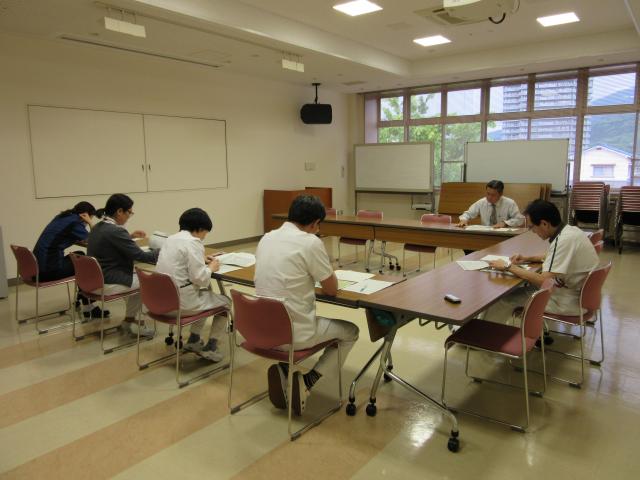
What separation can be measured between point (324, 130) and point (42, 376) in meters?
7.88

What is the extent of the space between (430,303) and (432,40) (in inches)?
237

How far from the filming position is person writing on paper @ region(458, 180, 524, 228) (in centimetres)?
525

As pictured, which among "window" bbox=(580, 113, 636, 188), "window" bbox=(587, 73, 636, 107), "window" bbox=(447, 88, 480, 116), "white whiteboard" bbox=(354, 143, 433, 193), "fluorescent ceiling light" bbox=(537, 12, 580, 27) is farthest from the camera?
"white whiteboard" bbox=(354, 143, 433, 193)

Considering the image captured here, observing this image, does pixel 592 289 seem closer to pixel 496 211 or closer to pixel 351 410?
pixel 351 410

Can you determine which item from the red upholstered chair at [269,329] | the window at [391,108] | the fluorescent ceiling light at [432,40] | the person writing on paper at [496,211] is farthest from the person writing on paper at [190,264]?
the window at [391,108]

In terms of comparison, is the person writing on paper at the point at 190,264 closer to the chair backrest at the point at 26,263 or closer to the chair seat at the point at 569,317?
the chair backrest at the point at 26,263

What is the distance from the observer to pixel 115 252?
374 centimetres

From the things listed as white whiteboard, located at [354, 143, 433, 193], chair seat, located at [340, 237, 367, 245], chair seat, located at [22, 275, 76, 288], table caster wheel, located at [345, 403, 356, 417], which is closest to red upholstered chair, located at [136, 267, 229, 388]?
table caster wheel, located at [345, 403, 356, 417]

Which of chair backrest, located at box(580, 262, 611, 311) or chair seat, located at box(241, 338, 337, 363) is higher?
chair backrest, located at box(580, 262, 611, 311)

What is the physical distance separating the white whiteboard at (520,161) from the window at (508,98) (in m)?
0.84

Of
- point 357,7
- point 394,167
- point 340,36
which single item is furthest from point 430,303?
point 394,167

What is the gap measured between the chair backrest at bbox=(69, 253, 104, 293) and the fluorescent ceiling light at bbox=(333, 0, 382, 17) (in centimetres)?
422

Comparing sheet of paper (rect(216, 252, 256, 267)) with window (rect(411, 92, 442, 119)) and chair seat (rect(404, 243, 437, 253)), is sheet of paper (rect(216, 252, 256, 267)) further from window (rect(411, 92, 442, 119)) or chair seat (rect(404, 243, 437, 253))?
window (rect(411, 92, 442, 119))

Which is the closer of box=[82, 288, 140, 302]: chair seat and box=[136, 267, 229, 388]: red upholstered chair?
box=[136, 267, 229, 388]: red upholstered chair
